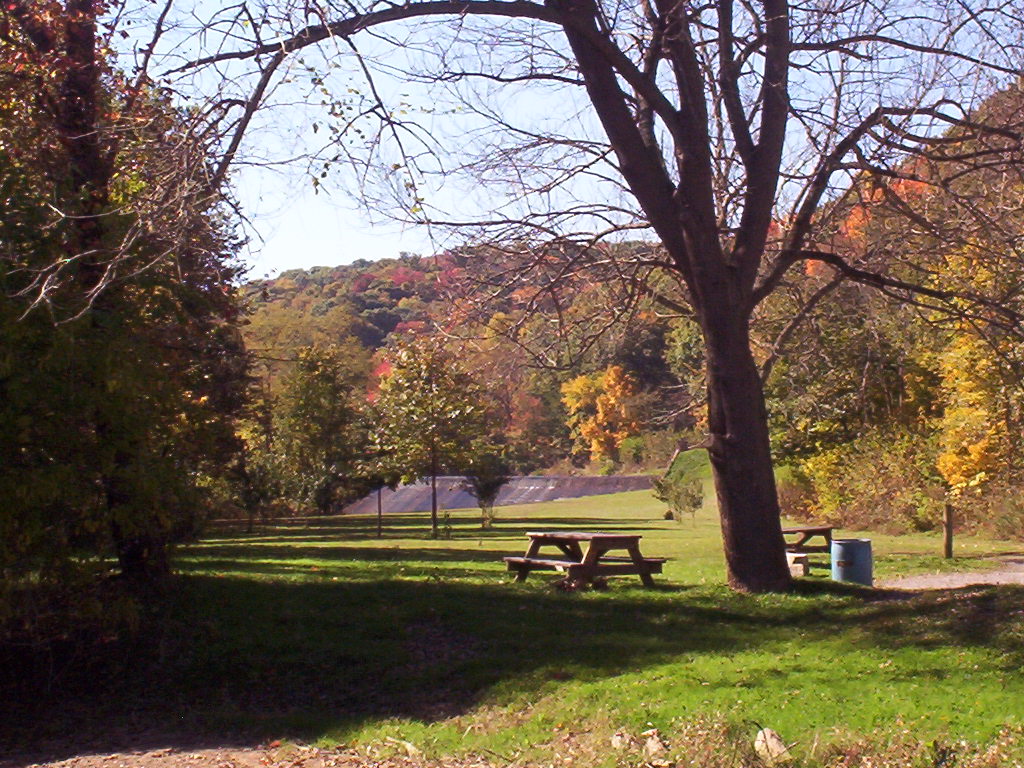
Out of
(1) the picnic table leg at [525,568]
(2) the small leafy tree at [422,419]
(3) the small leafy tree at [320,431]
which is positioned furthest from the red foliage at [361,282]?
(1) the picnic table leg at [525,568]

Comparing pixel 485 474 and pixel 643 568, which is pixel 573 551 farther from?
pixel 485 474

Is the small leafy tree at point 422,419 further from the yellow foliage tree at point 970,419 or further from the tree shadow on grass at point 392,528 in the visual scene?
the yellow foliage tree at point 970,419

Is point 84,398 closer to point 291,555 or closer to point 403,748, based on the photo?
point 403,748

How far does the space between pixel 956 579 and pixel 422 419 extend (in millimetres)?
15988

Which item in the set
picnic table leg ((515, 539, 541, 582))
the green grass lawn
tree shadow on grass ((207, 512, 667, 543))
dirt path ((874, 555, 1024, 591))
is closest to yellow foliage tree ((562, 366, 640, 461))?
tree shadow on grass ((207, 512, 667, 543))

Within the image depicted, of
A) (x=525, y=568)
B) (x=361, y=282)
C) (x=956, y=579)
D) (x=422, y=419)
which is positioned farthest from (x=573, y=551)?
(x=361, y=282)

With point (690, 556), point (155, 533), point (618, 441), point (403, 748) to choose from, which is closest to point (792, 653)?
point (403, 748)

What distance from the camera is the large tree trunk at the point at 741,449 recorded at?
36.8 feet

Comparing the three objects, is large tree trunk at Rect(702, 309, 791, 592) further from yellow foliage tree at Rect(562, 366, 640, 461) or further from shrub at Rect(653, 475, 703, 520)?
yellow foliage tree at Rect(562, 366, 640, 461)

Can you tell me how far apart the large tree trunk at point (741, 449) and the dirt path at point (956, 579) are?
13.1 ft

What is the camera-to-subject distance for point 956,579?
16.2 metres

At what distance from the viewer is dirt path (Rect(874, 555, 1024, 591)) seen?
15.1 metres

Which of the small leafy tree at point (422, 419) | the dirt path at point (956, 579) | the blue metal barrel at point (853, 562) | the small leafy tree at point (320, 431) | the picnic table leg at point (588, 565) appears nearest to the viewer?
the picnic table leg at point (588, 565)

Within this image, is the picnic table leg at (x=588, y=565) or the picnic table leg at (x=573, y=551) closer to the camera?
the picnic table leg at (x=588, y=565)
